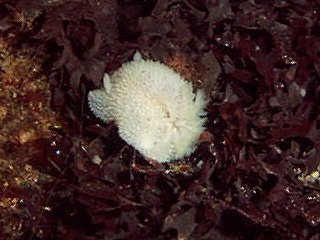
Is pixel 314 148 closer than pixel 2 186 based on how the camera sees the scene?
Yes

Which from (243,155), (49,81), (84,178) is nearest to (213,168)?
(243,155)

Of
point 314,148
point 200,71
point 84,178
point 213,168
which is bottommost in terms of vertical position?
point 84,178

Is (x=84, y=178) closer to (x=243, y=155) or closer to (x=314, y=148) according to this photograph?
(x=243, y=155)
